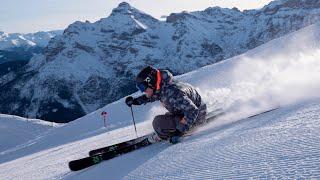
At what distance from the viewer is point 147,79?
871 centimetres

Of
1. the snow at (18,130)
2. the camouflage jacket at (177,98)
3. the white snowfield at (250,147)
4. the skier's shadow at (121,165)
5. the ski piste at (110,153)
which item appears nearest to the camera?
the white snowfield at (250,147)

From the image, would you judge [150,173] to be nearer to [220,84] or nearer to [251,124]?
[251,124]

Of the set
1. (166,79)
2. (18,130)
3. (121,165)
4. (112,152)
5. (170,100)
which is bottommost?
(18,130)

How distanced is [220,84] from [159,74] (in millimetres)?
13727

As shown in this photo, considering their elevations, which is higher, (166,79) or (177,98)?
(166,79)

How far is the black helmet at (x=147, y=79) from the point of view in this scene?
8656 mm

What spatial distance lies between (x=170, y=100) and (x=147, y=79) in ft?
1.94

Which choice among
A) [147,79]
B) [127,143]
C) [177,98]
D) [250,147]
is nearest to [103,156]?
[127,143]

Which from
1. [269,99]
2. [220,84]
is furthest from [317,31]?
[269,99]

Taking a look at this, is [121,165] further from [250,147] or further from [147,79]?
[250,147]

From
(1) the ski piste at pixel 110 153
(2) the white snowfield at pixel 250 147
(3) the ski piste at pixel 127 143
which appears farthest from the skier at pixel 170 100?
(3) the ski piste at pixel 127 143

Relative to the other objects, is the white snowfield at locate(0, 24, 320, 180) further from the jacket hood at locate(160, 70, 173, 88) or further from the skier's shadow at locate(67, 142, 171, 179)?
the jacket hood at locate(160, 70, 173, 88)

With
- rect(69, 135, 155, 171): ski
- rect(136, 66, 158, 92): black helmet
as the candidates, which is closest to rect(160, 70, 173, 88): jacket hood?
rect(136, 66, 158, 92): black helmet

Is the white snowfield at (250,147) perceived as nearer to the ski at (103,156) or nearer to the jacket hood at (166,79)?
the ski at (103,156)
